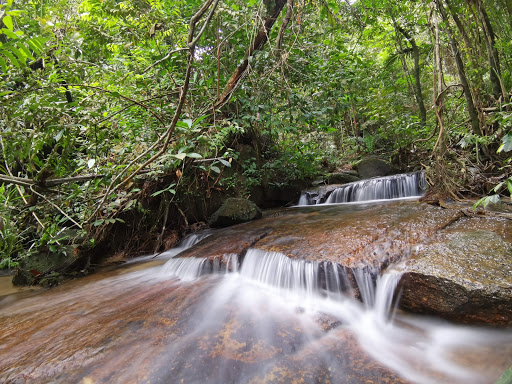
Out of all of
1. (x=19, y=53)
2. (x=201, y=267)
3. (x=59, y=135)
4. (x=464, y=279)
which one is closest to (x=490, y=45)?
(x=464, y=279)

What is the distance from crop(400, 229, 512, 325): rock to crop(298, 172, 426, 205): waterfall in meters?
4.38

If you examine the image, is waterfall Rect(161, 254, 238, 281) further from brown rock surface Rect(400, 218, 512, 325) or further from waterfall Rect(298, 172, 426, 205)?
waterfall Rect(298, 172, 426, 205)

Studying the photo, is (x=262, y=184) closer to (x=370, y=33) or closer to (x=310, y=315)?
(x=310, y=315)

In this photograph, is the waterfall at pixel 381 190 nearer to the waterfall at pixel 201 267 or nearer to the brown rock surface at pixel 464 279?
the brown rock surface at pixel 464 279

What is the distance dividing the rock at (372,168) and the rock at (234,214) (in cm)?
620

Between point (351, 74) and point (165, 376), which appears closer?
point (165, 376)

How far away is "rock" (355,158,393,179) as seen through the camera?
10039mm

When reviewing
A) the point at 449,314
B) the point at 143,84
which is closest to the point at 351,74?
the point at 143,84

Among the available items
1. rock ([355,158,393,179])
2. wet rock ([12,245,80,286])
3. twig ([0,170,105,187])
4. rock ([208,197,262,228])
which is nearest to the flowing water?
wet rock ([12,245,80,286])

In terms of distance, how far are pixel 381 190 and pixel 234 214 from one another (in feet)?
14.4

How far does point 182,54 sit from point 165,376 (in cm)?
425

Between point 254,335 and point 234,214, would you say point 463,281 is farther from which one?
point 234,214

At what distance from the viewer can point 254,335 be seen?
7.35 feet

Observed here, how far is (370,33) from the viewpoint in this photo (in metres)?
8.80
